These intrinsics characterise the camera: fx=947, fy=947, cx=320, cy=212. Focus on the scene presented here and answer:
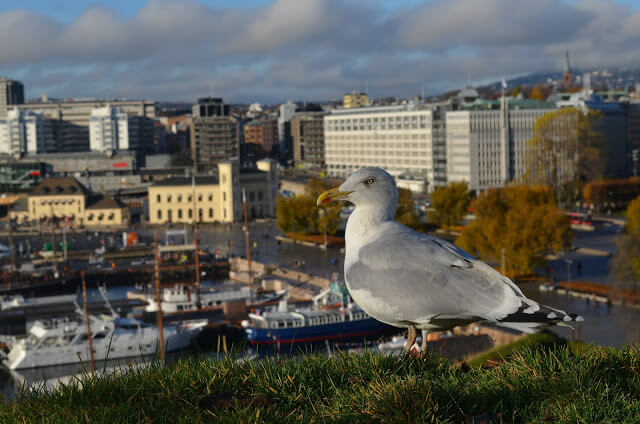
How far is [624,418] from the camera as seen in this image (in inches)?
98.0

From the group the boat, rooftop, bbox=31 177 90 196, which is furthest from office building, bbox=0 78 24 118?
the boat

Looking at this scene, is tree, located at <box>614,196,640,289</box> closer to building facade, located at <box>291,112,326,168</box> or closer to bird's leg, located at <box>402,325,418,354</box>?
bird's leg, located at <box>402,325,418,354</box>

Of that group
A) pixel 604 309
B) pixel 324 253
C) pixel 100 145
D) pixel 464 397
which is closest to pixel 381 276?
pixel 464 397

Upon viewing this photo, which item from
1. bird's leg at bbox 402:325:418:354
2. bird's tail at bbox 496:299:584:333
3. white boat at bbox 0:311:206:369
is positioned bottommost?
white boat at bbox 0:311:206:369

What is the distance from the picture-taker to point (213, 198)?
137 feet

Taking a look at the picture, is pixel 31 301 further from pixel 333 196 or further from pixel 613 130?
pixel 613 130

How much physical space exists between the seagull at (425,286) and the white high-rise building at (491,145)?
139 feet

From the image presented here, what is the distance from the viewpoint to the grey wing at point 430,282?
296cm

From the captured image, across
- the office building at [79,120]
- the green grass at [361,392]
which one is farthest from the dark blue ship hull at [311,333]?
the office building at [79,120]

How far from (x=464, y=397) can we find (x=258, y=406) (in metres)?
0.59

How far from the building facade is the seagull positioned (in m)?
66.8

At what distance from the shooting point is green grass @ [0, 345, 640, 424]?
2.56 meters

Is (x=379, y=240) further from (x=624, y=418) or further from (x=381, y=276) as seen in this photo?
(x=624, y=418)

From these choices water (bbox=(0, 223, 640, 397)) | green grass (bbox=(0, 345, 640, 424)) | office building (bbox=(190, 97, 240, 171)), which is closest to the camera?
green grass (bbox=(0, 345, 640, 424))
